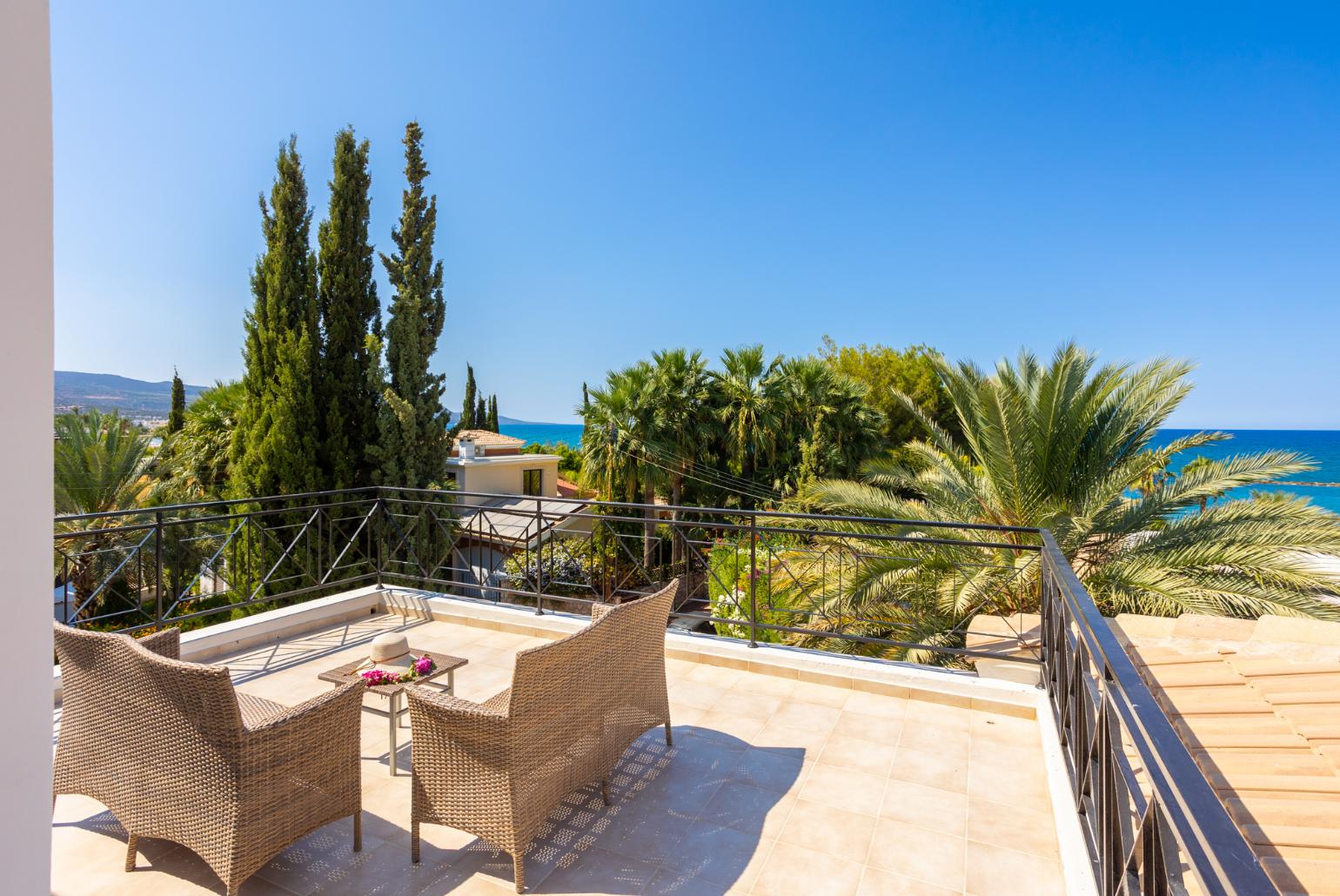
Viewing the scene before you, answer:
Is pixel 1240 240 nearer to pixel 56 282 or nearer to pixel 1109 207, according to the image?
pixel 1109 207

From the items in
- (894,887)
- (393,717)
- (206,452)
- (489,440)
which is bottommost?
(894,887)

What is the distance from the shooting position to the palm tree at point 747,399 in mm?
16781

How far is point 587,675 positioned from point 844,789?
1262mm

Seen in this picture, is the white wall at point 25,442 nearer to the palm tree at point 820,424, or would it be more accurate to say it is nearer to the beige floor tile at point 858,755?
the beige floor tile at point 858,755

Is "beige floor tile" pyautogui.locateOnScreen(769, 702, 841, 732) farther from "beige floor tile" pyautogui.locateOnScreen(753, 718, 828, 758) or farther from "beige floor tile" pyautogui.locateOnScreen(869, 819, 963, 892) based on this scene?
"beige floor tile" pyautogui.locateOnScreen(869, 819, 963, 892)

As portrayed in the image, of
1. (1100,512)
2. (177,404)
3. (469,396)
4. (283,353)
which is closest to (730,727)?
(1100,512)

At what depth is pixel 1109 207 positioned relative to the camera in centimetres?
1761

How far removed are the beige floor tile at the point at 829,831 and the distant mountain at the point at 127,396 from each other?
1430 centimetres

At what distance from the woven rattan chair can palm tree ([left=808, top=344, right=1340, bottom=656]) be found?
3487 mm

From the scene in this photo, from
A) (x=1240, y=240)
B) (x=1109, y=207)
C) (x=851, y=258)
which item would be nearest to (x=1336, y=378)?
(x=1240, y=240)

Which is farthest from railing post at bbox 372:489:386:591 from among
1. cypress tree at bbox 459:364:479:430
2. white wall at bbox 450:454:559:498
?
cypress tree at bbox 459:364:479:430

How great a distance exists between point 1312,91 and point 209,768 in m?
22.2

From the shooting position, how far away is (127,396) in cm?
1786

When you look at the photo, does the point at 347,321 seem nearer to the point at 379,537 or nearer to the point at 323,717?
the point at 379,537
